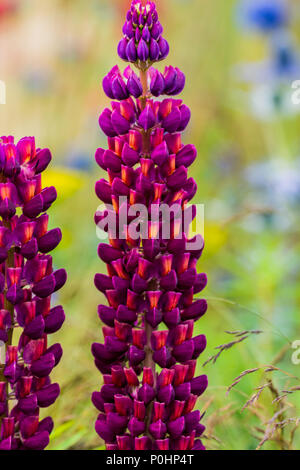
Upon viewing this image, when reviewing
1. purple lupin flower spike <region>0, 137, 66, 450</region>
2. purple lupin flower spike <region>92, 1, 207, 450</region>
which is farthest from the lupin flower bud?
purple lupin flower spike <region>0, 137, 66, 450</region>

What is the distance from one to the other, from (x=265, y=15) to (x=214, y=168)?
618mm

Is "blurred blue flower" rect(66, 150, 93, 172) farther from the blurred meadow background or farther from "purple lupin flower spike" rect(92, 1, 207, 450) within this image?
"purple lupin flower spike" rect(92, 1, 207, 450)

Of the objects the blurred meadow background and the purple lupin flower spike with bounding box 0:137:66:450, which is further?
the blurred meadow background

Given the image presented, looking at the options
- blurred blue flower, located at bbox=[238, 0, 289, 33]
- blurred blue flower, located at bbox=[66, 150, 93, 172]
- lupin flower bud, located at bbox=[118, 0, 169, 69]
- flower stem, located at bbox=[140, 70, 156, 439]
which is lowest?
flower stem, located at bbox=[140, 70, 156, 439]

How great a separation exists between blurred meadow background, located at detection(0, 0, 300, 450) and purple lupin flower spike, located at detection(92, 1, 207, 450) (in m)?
0.18

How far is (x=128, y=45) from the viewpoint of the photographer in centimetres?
59

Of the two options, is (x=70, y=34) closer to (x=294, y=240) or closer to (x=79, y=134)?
(x=79, y=134)

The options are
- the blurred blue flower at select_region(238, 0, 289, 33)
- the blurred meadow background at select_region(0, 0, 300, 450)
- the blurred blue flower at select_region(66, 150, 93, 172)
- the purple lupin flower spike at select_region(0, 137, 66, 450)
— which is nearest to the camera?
the purple lupin flower spike at select_region(0, 137, 66, 450)

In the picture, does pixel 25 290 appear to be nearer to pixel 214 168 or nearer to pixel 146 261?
pixel 146 261

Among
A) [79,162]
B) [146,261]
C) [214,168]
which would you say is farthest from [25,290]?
[214,168]

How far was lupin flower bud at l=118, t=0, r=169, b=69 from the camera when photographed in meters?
0.58

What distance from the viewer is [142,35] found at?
1.92 ft

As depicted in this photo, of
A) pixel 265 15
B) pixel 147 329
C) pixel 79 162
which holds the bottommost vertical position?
pixel 147 329
